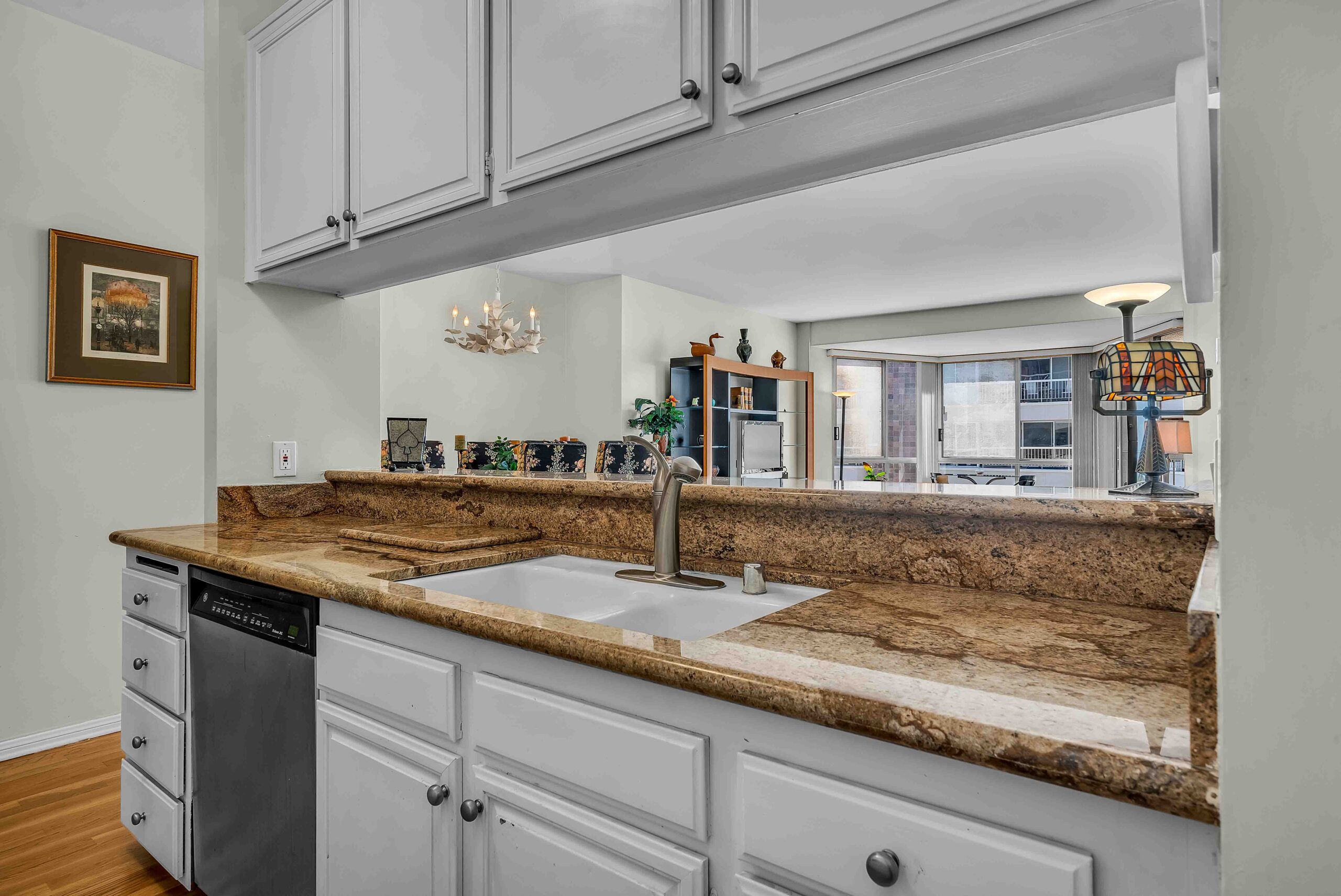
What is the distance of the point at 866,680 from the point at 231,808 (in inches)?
64.6

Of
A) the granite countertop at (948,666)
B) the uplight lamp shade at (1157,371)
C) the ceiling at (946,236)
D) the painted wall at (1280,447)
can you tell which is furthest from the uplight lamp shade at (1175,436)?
the ceiling at (946,236)

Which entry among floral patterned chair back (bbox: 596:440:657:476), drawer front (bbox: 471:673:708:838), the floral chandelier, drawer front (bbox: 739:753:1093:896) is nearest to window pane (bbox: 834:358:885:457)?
floral patterned chair back (bbox: 596:440:657:476)

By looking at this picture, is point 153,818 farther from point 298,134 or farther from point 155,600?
point 298,134

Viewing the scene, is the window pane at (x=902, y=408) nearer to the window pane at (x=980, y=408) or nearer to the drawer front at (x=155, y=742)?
the window pane at (x=980, y=408)

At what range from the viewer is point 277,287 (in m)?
2.38

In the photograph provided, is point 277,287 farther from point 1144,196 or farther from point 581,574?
point 1144,196

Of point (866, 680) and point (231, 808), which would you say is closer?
point (866, 680)

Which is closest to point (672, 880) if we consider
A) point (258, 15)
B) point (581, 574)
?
point (581, 574)

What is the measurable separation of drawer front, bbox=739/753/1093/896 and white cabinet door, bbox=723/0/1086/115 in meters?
0.93

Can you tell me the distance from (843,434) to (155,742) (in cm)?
749

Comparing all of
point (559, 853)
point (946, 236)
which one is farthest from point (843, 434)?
point (559, 853)

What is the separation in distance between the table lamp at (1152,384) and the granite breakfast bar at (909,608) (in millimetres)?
203

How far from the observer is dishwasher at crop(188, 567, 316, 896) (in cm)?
145

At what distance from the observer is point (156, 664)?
194cm
